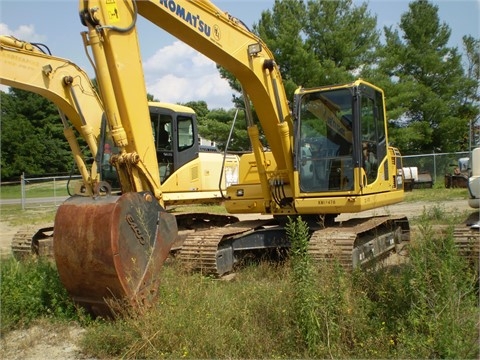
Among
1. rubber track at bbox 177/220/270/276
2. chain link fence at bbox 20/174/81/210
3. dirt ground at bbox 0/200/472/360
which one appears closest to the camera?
dirt ground at bbox 0/200/472/360

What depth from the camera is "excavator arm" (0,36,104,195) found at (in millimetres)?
8453

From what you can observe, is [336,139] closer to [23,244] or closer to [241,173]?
[241,173]

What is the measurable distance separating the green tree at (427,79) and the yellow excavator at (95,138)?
69.2 ft

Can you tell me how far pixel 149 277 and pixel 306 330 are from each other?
1.59 m

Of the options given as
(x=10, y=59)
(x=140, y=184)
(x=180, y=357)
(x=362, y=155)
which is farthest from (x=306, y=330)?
(x=10, y=59)

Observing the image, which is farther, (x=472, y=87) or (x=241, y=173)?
(x=472, y=87)

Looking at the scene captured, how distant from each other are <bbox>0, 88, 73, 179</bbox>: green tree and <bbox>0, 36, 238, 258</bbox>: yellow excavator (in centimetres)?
3459

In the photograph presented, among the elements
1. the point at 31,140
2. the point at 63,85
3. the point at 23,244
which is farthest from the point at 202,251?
the point at 31,140

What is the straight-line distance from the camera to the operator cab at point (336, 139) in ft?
23.1

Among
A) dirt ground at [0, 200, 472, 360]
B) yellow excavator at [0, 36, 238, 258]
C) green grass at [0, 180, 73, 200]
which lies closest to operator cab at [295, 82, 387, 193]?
yellow excavator at [0, 36, 238, 258]

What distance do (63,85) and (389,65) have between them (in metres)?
23.6

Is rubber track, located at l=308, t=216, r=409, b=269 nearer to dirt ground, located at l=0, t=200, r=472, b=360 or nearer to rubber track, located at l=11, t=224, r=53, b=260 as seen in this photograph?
dirt ground, located at l=0, t=200, r=472, b=360

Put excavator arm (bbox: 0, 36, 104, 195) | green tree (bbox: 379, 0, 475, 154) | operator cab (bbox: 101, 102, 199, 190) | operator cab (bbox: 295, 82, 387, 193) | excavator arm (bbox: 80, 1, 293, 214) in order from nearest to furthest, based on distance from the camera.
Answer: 1. excavator arm (bbox: 80, 1, 293, 214)
2. operator cab (bbox: 295, 82, 387, 193)
3. excavator arm (bbox: 0, 36, 104, 195)
4. operator cab (bbox: 101, 102, 199, 190)
5. green tree (bbox: 379, 0, 475, 154)

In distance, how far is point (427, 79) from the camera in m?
31.7
